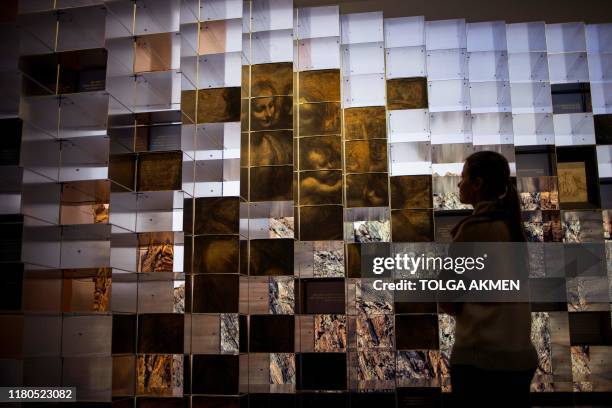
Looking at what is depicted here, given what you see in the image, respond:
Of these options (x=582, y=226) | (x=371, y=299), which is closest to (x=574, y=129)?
(x=582, y=226)

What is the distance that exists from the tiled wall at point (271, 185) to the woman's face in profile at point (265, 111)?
1 cm

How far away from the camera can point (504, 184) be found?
4.14 ft

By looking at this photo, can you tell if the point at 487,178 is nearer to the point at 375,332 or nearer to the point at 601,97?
the point at 375,332

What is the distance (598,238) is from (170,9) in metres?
3.67

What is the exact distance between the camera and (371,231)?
193 inches

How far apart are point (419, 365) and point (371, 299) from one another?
2.02ft

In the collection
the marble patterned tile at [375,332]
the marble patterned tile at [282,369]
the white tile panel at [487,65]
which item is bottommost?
the marble patterned tile at [282,369]

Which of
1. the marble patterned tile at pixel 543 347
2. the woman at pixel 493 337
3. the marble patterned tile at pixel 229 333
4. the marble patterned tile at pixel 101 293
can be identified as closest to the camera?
the woman at pixel 493 337

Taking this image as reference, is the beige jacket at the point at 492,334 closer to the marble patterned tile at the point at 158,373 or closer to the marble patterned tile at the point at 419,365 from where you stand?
the marble patterned tile at the point at 158,373

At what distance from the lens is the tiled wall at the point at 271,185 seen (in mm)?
3379

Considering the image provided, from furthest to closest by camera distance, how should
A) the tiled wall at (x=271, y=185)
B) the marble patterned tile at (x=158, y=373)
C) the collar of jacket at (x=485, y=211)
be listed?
the marble patterned tile at (x=158, y=373) < the tiled wall at (x=271, y=185) < the collar of jacket at (x=485, y=211)

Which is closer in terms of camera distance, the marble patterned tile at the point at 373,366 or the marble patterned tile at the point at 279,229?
the marble patterned tile at the point at 373,366

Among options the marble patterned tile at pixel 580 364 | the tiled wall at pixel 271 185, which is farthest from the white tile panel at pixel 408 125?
the marble patterned tile at pixel 580 364

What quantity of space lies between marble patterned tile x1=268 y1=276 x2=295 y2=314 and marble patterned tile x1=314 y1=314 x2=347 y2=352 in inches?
9.3
